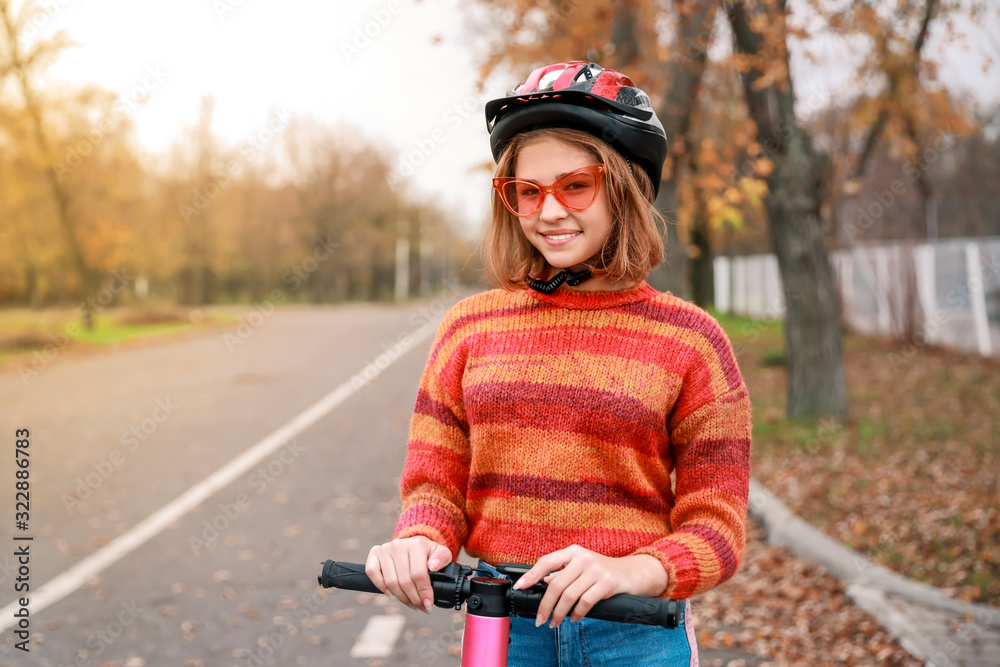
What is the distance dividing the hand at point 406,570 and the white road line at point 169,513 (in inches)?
166

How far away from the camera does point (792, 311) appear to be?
30.9ft

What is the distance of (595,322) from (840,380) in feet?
26.8

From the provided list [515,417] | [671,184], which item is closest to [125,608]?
[515,417]

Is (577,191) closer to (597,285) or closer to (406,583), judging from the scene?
(597,285)

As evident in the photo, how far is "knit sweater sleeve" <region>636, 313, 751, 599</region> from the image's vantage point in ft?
5.54

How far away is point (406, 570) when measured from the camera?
1.65 meters

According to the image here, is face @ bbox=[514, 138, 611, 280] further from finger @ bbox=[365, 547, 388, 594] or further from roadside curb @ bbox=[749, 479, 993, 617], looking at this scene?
roadside curb @ bbox=[749, 479, 993, 617]

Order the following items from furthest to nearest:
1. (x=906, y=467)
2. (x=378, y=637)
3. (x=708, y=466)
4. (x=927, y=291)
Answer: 1. (x=927, y=291)
2. (x=906, y=467)
3. (x=378, y=637)
4. (x=708, y=466)

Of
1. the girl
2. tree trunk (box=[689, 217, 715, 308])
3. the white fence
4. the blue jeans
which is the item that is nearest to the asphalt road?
the blue jeans

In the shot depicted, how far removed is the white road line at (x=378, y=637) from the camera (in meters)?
4.57

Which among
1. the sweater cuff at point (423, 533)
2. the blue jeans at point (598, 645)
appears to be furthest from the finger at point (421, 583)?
the blue jeans at point (598, 645)

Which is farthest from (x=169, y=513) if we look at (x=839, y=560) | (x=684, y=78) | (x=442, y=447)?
(x=442, y=447)

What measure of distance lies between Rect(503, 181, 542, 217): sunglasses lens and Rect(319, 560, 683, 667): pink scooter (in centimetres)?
76

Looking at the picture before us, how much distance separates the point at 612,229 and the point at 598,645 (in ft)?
2.92
